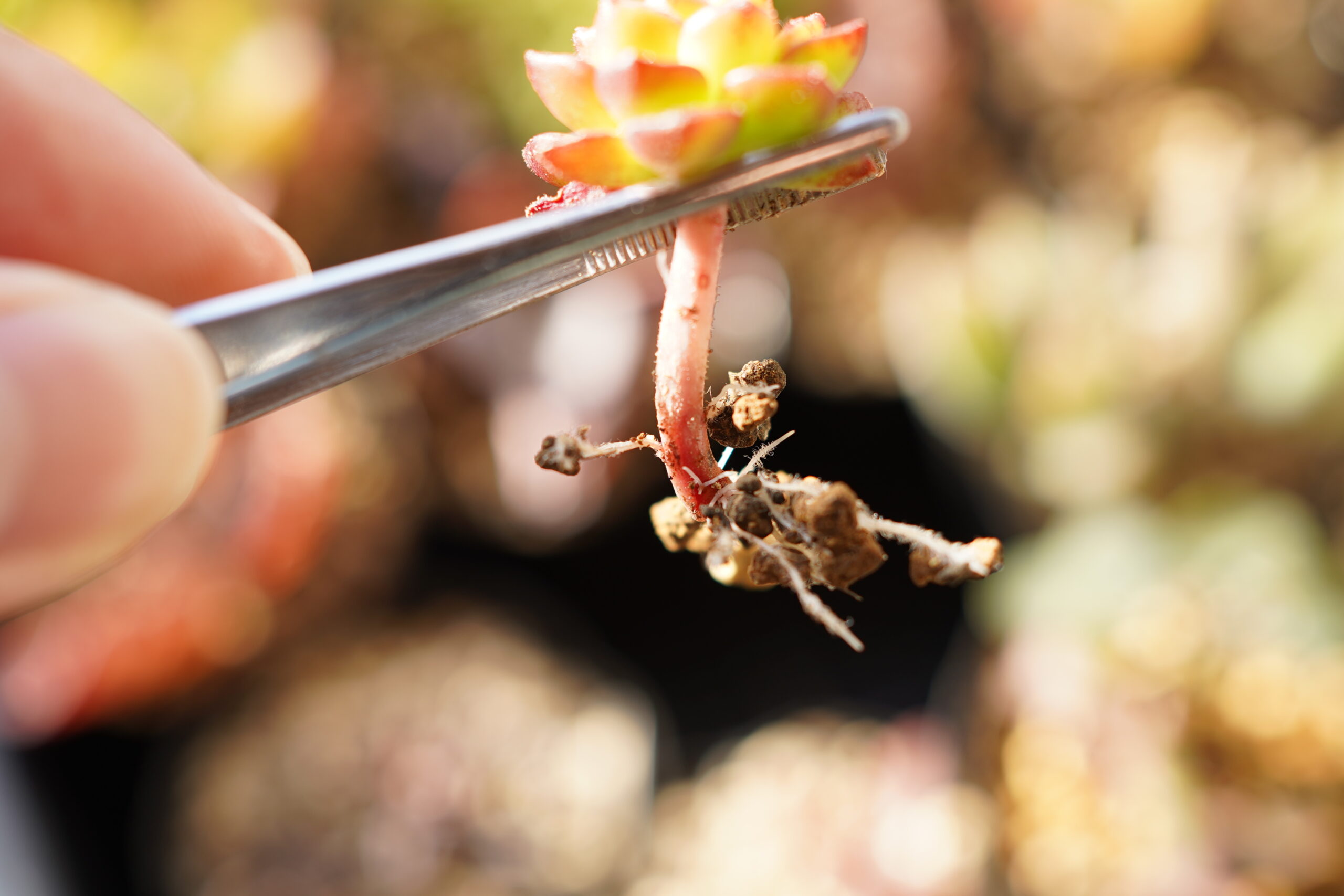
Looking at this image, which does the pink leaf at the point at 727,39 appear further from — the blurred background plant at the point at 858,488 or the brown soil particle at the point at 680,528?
the blurred background plant at the point at 858,488

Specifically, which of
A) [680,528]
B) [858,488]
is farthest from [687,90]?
[858,488]

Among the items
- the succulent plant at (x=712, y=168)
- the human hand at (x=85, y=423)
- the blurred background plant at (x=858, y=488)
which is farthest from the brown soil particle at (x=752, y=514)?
the blurred background plant at (x=858, y=488)

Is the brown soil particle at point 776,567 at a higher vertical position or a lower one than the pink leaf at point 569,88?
lower

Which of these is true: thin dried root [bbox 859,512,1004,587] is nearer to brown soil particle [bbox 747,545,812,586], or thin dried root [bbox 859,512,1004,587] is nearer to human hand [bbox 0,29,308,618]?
brown soil particle [bbox 747,545,812,586]

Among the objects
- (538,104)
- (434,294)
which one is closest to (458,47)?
(538,104)

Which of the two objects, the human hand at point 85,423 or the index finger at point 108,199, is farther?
the index finger at point 108,199

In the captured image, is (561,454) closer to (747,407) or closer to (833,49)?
(747,407)
